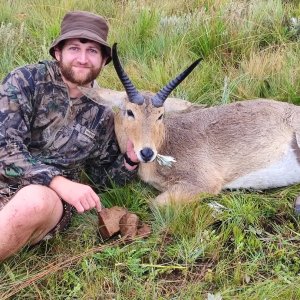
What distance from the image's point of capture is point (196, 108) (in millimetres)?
6297

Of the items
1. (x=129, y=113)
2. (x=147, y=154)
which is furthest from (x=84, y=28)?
(x=147, y=154)

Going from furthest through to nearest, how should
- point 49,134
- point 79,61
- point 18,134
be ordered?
point 49,134 → point 79,61 → point 18,134

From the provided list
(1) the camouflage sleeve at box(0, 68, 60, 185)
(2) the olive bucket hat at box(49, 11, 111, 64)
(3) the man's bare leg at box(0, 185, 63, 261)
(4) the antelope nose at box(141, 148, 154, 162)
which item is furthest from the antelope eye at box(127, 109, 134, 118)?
(3) the man's bare leg at box(0, 185, 63, 261)

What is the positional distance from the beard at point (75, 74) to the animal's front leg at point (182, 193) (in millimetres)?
1238

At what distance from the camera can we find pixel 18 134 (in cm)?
476

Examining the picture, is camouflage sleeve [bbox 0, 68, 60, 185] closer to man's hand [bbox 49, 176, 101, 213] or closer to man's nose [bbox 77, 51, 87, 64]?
man's hand [bbox 49, 176, 101, 213]

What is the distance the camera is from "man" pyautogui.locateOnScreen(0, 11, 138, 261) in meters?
4.39

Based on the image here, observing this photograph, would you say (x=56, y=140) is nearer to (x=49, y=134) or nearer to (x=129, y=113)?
(x=49, y=134)

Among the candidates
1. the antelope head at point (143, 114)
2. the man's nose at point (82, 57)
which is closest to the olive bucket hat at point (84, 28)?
the man's nose at point (82, 57)

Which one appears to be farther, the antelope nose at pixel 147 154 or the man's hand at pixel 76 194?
the antelope nose at pixel 147 154

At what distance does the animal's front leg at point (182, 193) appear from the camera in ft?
16.9

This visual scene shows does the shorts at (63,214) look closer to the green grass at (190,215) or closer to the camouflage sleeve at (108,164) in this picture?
the green grass at (190,215)

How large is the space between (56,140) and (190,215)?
136 cm

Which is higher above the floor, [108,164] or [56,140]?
[56,140]
